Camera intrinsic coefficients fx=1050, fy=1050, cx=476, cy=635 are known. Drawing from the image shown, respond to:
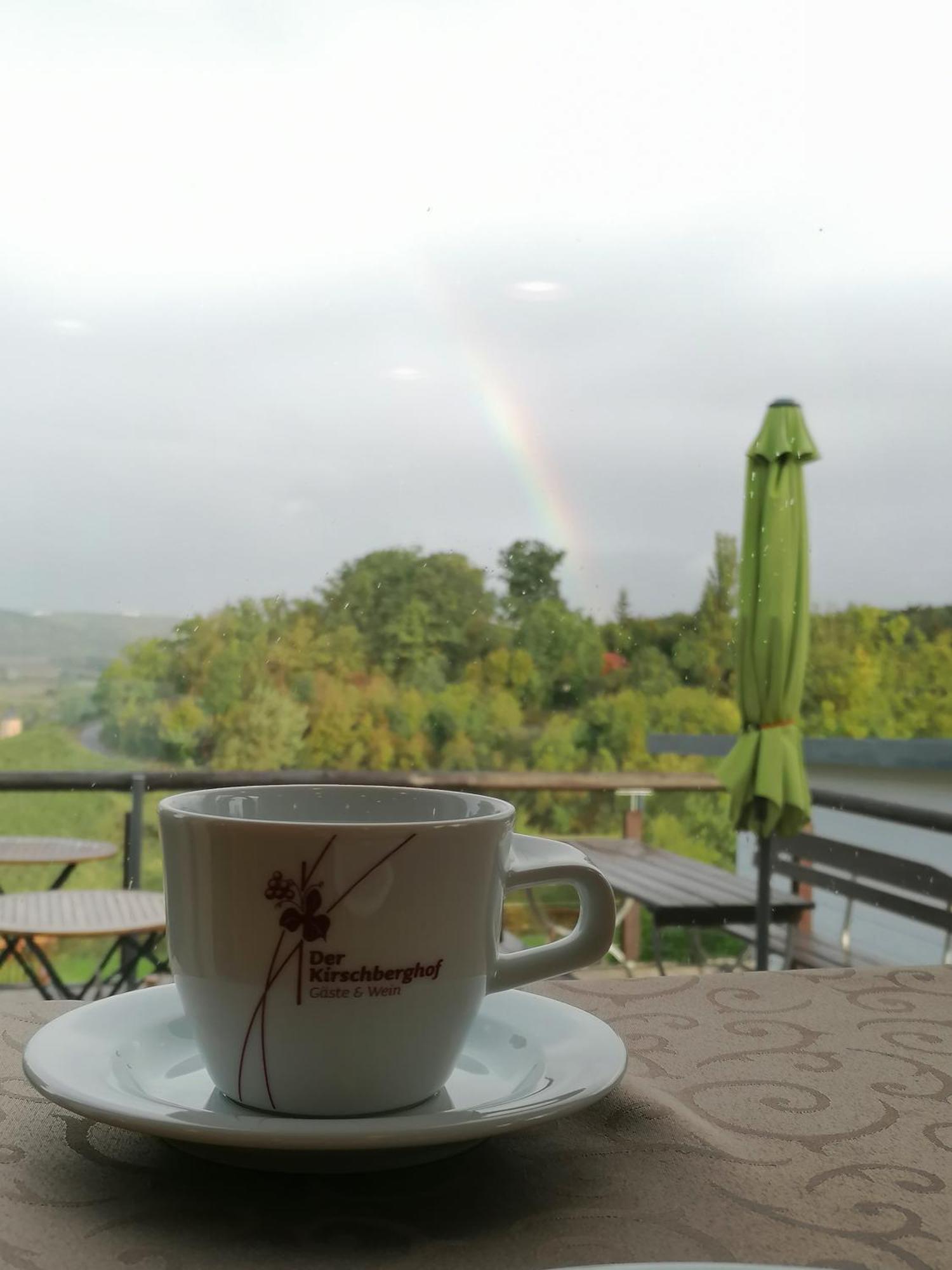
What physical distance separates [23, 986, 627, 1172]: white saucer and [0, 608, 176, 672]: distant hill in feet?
15.0

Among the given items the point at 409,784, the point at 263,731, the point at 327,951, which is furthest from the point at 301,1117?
the point at 263,731

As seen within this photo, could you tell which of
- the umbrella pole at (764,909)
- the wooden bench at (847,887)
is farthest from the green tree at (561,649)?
the umbrella pole at (764,909)

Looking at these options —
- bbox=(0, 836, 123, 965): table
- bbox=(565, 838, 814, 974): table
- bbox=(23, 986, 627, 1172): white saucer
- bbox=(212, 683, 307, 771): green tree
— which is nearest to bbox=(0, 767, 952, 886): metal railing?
bbox=(0, 836, 123, 965): table

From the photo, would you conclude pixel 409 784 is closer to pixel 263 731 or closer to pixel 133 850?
pixel 133 850

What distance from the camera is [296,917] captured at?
0.80ft

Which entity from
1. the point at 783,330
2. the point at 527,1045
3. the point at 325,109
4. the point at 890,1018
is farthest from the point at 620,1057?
the point at 783,330

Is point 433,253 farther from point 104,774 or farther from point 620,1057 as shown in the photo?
point 620,1057

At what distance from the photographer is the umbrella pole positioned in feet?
7.68

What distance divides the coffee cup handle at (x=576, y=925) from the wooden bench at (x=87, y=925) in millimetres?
1370

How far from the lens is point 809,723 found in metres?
5.31

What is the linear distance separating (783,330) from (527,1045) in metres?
5.29

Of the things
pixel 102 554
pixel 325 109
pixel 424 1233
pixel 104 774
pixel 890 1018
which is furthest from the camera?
pixel 102 554

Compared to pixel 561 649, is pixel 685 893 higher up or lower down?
lower down

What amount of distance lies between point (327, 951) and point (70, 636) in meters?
4.95
